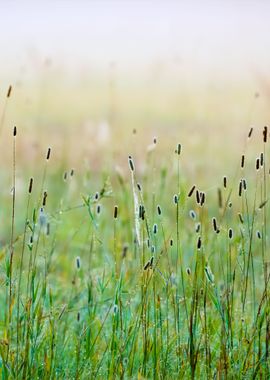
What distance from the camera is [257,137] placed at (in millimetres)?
7113

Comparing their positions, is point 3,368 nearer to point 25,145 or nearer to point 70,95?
A: point 25,145

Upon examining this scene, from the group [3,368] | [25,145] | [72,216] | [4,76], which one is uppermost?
[4,76]

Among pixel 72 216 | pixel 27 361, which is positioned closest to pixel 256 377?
pixel 27 361

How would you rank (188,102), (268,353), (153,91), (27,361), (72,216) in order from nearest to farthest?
(27,361) < (268,353) < (72,216) < (188,102) < (153,91)

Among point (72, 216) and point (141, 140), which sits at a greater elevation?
point (141, 140)

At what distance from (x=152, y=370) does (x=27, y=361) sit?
0.36m

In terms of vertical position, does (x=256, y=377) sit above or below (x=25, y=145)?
below

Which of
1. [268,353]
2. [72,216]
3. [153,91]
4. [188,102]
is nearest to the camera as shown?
[268,353]

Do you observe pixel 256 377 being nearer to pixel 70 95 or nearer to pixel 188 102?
pixel 188 102

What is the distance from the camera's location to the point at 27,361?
84.8 inches

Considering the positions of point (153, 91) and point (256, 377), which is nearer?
point (256, 377)

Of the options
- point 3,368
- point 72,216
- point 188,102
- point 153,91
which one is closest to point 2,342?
point 3,368

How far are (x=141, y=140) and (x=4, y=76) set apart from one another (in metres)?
1.31

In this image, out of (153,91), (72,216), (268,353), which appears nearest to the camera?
(268,353)
